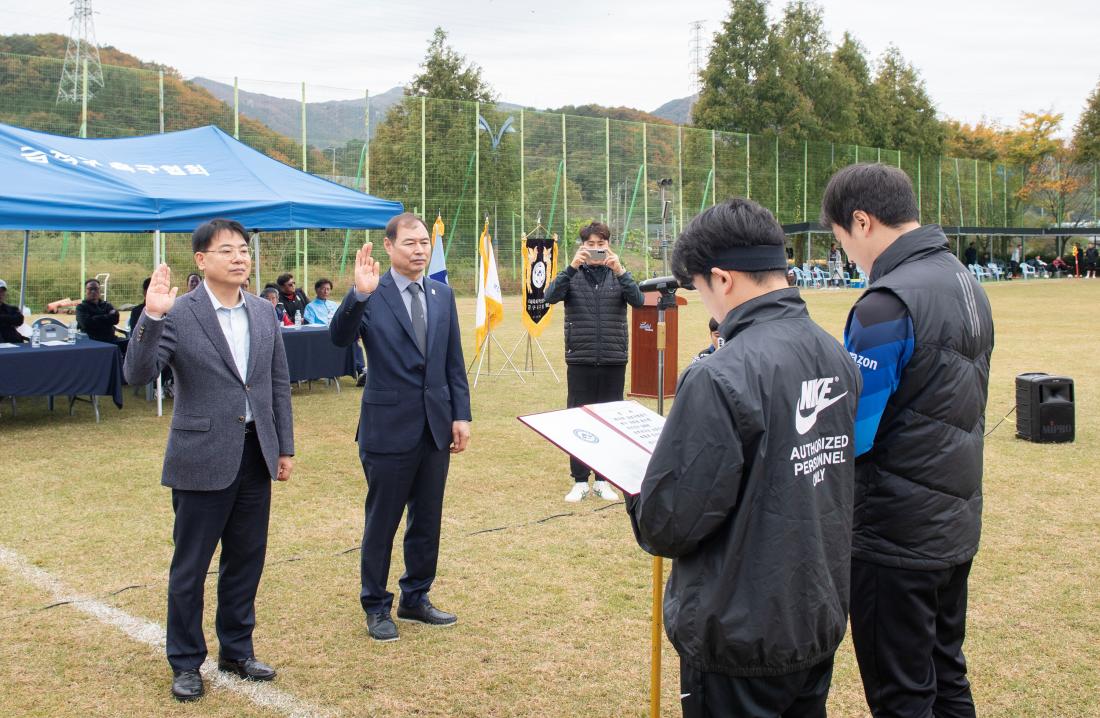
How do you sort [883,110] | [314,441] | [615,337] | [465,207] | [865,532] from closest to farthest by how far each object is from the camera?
[865,532]
[615,337]
[314,441]
[465,207]
[883,110]

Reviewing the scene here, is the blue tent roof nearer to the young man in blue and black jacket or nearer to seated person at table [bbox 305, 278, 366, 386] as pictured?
seated person at table [bbox 305, 278, 366, 386]

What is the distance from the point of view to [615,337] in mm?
6785

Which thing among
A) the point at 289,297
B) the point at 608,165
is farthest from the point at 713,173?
the point at 289,297

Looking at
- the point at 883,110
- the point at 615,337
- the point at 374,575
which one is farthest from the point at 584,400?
the point at 883,110

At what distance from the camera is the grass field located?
382 cm

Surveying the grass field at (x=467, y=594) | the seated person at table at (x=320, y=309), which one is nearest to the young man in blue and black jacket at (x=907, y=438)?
the grass field at (x=467, y=594)

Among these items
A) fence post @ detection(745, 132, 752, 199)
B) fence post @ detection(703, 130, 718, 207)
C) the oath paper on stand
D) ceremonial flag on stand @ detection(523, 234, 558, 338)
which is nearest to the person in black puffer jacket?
the oath paper on stand

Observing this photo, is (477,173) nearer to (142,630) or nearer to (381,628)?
(142,630)

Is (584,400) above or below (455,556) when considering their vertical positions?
above

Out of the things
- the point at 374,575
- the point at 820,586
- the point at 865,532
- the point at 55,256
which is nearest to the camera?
the point at 820,586

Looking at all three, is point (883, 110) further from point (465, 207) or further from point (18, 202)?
point (18, 202)

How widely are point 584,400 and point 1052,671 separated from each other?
3608 millimetres

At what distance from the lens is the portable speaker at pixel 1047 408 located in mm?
8578

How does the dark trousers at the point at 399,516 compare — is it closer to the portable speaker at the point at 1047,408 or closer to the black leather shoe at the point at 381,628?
the black leather shoe at the point at 381,628
